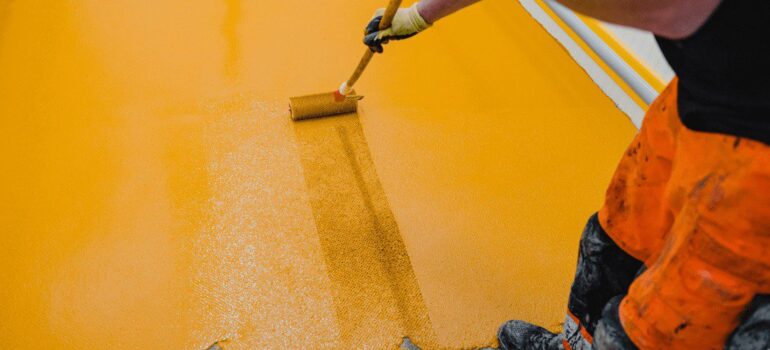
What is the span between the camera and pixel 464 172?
2094 mm

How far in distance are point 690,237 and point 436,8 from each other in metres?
0.92

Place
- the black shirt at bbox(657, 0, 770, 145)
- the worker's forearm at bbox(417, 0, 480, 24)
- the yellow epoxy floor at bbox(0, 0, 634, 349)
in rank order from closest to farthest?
the black shirt at bbox(657, 0, 770, 145) < the worker's forearm at bbox(417, 0, 480, 24) < the yellow epoxy floor at bbox(0, 0, 634, 349)

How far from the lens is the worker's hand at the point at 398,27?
164cm

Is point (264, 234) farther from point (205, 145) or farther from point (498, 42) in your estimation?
point (498, 42)

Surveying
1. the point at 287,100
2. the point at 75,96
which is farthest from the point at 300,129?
the point at 75,96

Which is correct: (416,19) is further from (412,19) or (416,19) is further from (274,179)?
(274,179)

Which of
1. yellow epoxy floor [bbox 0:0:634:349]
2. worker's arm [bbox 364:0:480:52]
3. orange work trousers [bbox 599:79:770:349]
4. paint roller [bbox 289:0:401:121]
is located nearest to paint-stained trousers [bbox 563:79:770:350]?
orange work trousers [bbox 599:79:770:349]

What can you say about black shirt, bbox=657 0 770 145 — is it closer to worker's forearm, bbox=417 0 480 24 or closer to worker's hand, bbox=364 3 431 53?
worker's forearm, bbox=417 0 480 24

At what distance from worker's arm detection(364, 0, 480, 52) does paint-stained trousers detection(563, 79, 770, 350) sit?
56 centimetres

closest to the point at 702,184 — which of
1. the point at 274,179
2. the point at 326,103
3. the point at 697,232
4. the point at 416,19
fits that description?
the point at 697,232

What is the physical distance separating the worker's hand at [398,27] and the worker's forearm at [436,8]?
3 cm

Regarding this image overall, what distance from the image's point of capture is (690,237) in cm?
87

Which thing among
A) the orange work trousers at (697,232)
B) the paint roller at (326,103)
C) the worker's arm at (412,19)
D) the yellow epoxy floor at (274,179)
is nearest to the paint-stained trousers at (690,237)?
the orange work trousers at (697,232)

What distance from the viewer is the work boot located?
148 centimetres
